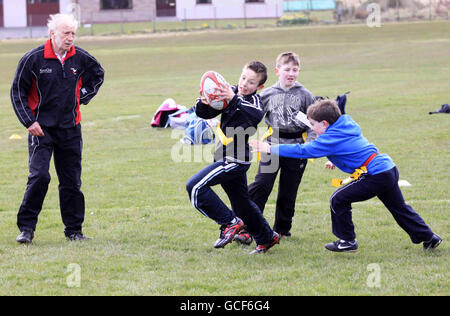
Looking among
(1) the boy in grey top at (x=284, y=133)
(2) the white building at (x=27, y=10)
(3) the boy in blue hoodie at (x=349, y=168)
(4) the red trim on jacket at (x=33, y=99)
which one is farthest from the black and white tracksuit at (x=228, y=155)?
(2) the white building at (x=27, y=10)

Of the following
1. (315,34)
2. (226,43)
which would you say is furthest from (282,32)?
(226,43)

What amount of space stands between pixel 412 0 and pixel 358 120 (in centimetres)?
4570

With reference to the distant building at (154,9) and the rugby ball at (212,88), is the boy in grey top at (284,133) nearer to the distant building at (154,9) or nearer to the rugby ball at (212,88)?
the rugby ball at (212,88)

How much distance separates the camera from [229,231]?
21.1ft

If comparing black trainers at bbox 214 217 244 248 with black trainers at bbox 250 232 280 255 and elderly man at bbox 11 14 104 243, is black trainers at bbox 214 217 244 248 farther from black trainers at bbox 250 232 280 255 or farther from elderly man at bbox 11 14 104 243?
elderly man at bbox 11 14 104 243

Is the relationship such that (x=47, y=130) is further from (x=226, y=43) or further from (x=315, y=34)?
(x=315, y=34)

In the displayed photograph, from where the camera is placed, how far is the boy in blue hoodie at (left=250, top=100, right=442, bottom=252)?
20.3 ft

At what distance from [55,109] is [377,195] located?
10.6ft

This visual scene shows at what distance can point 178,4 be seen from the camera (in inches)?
2466

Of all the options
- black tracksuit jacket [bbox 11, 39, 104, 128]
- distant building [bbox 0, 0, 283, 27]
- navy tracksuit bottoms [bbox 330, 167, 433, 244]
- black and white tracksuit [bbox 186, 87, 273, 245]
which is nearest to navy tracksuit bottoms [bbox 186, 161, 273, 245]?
black and white tracksuit [bbox 186, 87, 273, 245]

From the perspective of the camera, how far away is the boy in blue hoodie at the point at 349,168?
618cm

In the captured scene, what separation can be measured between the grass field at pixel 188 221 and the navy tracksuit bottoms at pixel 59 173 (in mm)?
287

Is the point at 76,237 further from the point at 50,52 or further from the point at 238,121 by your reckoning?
the point at 238,121
